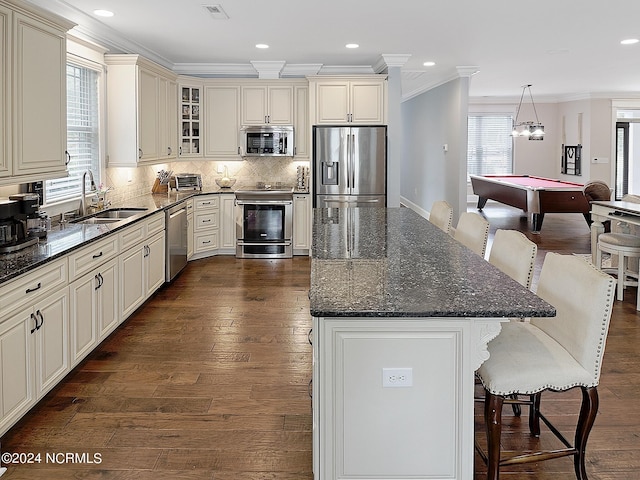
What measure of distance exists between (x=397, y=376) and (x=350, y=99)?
607cm

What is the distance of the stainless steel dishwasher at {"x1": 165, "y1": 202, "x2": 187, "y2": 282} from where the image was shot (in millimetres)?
6246

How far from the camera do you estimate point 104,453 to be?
2.83m

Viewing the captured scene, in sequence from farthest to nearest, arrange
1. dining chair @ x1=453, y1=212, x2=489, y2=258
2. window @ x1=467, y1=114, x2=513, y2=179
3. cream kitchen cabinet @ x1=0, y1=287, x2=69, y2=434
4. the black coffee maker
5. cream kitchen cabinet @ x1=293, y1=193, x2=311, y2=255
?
window @ x1=467, y1=114, x2=513, y2=179, cream kitchen cabinet @ x1=293, y1=193, x2=311, y2=255, dining chair @ x1=453, y1=212, x2=489, y2=258, the black coffee maker, cream kitchen cabinet @ x1=0, y1=287, x2=69, y2=434

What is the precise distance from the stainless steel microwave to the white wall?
9.06ft

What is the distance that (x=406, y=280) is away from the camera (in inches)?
104

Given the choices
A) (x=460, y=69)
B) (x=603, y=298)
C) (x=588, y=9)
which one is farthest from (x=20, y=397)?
(x=460, y=69)

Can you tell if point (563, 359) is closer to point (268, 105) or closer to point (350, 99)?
point (350, 99)

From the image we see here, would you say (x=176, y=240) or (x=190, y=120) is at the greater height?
(x=190, y=120)

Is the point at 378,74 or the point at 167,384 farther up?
the point at 378,74

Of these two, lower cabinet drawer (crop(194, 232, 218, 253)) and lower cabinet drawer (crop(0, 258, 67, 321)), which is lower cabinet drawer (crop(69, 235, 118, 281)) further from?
lower cabinet drawer (crop(194, 232, 218, 253))

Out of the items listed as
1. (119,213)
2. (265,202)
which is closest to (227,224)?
(265,202)

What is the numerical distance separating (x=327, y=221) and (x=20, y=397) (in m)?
2.54

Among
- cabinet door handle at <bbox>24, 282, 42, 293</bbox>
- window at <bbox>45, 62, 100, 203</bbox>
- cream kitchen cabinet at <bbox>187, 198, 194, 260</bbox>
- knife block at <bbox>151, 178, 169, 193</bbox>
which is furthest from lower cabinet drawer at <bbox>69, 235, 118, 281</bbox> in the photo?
knife block at <bbox>151, 178, 169, 193</bbox>

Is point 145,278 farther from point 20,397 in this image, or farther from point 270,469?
point 270,469
